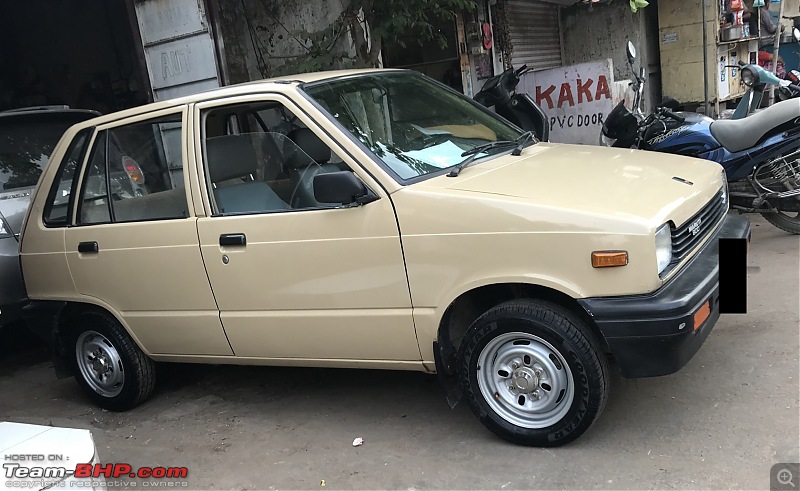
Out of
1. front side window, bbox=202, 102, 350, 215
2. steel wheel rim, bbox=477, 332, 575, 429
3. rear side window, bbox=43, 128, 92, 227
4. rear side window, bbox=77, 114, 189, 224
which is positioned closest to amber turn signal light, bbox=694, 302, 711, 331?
steel wheel rim, bbox=477, 332, 575, 429

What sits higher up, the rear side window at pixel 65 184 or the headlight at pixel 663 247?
the rear side window at pixel 65 184

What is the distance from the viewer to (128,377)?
431 cm

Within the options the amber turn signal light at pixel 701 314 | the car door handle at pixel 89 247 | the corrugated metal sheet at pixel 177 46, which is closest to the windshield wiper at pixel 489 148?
the amber turn signal light at pixel 701 314

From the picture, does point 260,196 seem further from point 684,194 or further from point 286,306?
point 684,194

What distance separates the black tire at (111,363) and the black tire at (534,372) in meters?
2.23

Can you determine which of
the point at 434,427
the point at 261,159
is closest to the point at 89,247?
the point at 261,159

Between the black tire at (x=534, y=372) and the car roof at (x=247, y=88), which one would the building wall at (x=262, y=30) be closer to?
the car roof at (x=247, y=88)

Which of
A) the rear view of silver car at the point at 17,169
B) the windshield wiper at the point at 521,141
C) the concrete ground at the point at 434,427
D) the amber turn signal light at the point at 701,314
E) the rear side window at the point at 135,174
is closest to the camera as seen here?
the amber turn signal light at the point at 701,314

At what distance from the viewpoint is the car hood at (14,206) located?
5.06 m

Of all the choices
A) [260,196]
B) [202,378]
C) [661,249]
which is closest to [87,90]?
[202,378]

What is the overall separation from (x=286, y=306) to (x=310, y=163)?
30.2 inches

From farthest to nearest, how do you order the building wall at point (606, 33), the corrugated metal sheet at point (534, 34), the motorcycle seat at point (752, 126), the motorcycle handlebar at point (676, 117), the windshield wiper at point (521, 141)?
the building wall at point (606, 33)
the corrugated metal sheet at point (534, 34)
the motorcycle handlebar at point (676, 117)
the motorcycle seat at point (752, 126)
the windshield wiper at point (521, 141)

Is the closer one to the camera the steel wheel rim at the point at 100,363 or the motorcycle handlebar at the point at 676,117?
the steel wheel rim at the point at 100,363

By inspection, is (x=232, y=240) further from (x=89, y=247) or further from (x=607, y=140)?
(x=607, y=140)
